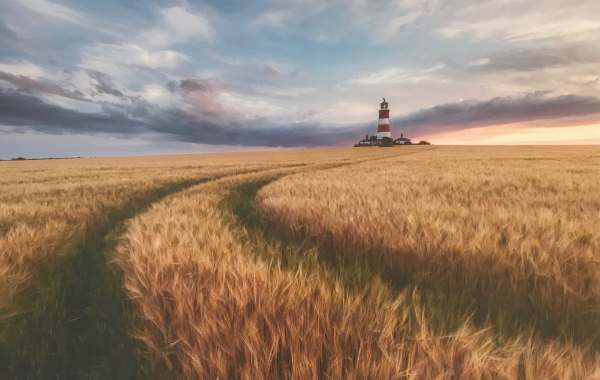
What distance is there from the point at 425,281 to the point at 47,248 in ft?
12.6

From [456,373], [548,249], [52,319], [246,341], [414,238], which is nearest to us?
[456,373]

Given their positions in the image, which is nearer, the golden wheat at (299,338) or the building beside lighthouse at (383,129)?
the golden wheat at (299,338)

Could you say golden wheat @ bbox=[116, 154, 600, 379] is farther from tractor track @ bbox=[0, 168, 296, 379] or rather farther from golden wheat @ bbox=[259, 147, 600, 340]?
golden wheat @ bbox=[259, 147, 600, 340]

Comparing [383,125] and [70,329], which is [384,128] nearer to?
[383,125]

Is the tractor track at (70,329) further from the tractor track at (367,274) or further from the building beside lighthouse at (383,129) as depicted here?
the building beside lighthouse at (383,129)

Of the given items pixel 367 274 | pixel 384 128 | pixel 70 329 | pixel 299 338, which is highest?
pixel 384 128

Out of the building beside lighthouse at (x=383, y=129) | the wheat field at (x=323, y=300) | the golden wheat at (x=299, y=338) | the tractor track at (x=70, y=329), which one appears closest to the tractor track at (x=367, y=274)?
the wheat field at (x=323, y=300)

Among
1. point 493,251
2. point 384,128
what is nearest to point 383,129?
point 384,128

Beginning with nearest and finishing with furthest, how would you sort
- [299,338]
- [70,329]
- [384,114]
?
1. [299,338]
2. [70,329]
3. [384,114]

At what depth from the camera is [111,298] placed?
2.49 m

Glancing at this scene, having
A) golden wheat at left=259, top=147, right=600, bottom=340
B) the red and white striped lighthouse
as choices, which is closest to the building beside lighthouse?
the red and white striped lighthouse

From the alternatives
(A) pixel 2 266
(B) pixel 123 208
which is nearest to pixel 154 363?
(A) pixel 2 266

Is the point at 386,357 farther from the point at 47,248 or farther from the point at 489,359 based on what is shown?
the point at 47,248

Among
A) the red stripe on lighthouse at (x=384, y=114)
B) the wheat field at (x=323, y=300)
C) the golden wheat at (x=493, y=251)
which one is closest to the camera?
the wheat field at (x=323, y=300)
